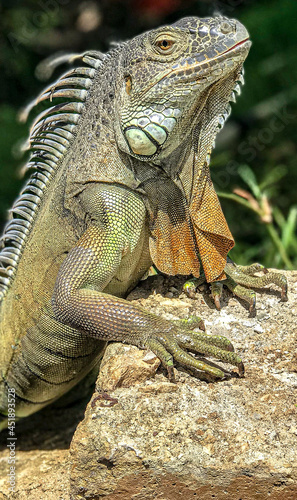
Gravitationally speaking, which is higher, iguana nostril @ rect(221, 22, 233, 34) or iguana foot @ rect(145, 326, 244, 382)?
iguana nostril @ rect(221, 22, 233, 34)

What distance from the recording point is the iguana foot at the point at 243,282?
3.35m

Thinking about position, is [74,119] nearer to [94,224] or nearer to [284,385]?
[94,224]

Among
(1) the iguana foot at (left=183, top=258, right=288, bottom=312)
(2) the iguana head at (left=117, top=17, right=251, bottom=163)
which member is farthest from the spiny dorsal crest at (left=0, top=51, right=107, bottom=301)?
(1) the iguana foot at (left=183, top=258, right=288, bottom=312)

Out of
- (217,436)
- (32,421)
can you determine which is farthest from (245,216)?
(217,436)

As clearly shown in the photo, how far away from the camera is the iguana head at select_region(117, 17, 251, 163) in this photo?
3086 mm

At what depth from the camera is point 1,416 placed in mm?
4379

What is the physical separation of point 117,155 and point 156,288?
84 cm

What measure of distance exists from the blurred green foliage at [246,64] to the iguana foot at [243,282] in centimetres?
359

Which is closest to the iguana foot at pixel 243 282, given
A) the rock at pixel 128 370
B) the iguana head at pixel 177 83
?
the rock at pixel 128 370

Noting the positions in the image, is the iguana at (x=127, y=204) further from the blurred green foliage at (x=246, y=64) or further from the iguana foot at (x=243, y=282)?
the blurred green foliage at (x=246, y=64)

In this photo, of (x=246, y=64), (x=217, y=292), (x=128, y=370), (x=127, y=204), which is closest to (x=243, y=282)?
(x=217, y=292)

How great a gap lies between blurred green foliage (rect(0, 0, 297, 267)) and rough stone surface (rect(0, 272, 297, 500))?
4.25 metres

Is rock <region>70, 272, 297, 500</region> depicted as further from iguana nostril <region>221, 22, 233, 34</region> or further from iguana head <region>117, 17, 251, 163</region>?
iguana nostril <region>221, 22, 233, 34</region>

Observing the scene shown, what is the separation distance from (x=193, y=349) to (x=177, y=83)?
1365mm
